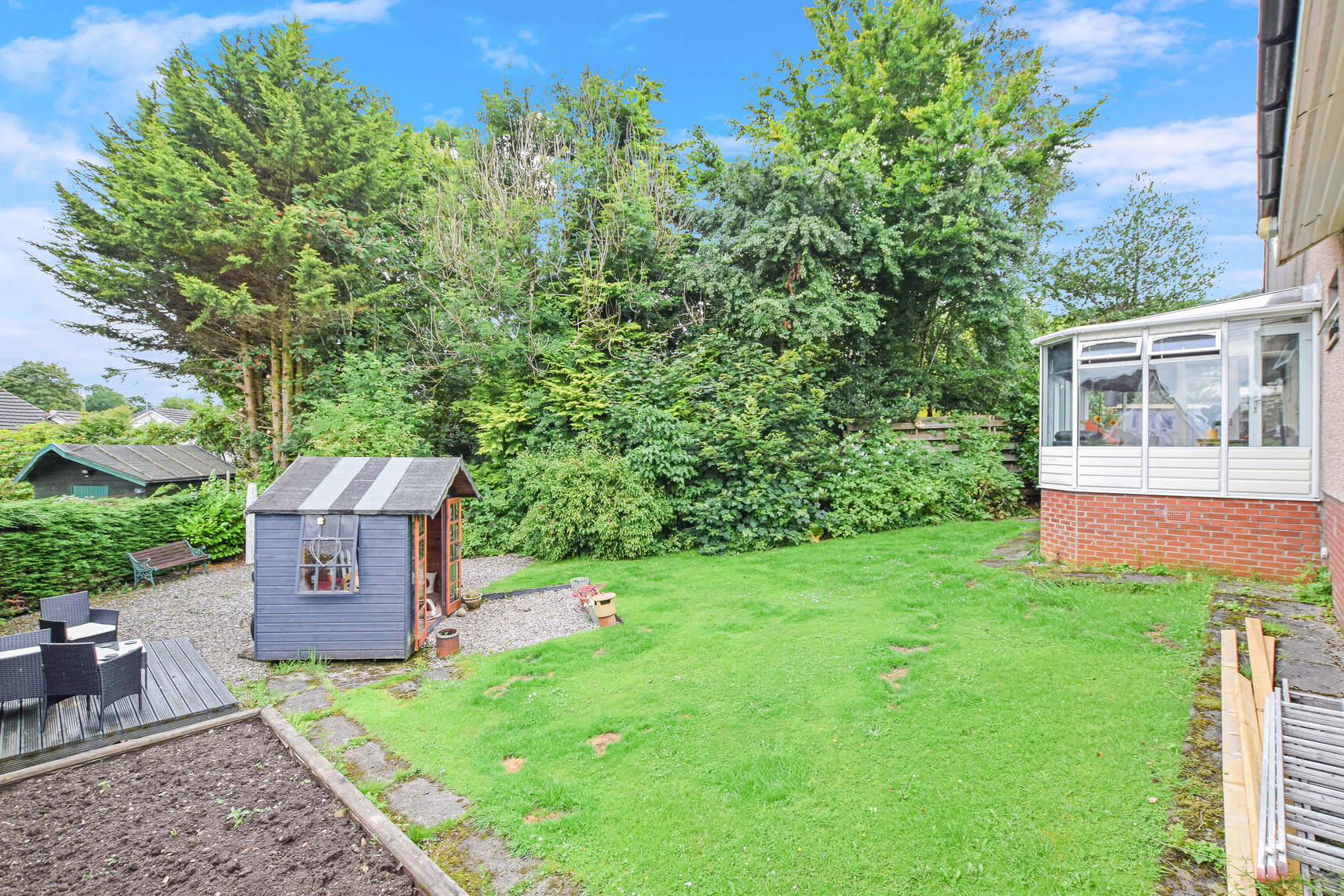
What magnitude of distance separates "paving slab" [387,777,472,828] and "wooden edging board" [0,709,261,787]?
1786mm

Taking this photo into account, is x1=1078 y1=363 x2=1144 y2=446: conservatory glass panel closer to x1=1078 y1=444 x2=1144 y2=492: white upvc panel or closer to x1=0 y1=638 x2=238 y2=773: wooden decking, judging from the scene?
x1=1078 y1=444 x2=1144 y2=492: white upvc panel

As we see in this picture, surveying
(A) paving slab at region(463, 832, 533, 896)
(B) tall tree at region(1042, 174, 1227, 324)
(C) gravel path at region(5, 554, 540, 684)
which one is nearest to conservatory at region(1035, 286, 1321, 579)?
(C) gravel path at region(5, 554, 540, 684)

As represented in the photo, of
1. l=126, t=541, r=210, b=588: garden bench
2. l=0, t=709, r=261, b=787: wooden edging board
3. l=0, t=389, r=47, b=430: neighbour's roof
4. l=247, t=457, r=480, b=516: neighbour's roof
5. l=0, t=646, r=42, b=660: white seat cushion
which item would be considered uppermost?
l=0, t=389, r=47, b=430: neighbour's roof

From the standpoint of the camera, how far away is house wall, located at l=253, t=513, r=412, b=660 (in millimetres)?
5805

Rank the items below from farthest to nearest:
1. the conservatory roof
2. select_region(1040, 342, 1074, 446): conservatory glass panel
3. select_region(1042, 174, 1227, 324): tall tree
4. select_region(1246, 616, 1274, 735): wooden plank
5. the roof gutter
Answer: select_region(1042, 174, 1227, 324): tall tree → select_region(1040, 342, 1074, 446): conservatory glass panel → the conservatory roof → select_region(1246, 616, 1274, 735): wooden plank → the roof gutter

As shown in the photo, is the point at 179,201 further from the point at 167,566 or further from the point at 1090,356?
the point at 1090,356

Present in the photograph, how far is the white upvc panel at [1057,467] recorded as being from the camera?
24.4ft

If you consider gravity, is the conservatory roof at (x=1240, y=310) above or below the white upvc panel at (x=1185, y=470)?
above

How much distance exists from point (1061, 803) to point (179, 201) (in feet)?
56.0

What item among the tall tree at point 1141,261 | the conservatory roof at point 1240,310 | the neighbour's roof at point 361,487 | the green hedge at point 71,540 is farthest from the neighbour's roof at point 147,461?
the tall tree at point 1141,261

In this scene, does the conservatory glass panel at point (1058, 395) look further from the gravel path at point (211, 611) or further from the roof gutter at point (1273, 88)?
the gravel path at point (211, 611)

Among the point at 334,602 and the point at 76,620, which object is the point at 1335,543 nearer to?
the point at 334,602

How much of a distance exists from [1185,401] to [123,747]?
34.7ft

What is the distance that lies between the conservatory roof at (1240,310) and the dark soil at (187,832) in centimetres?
885
